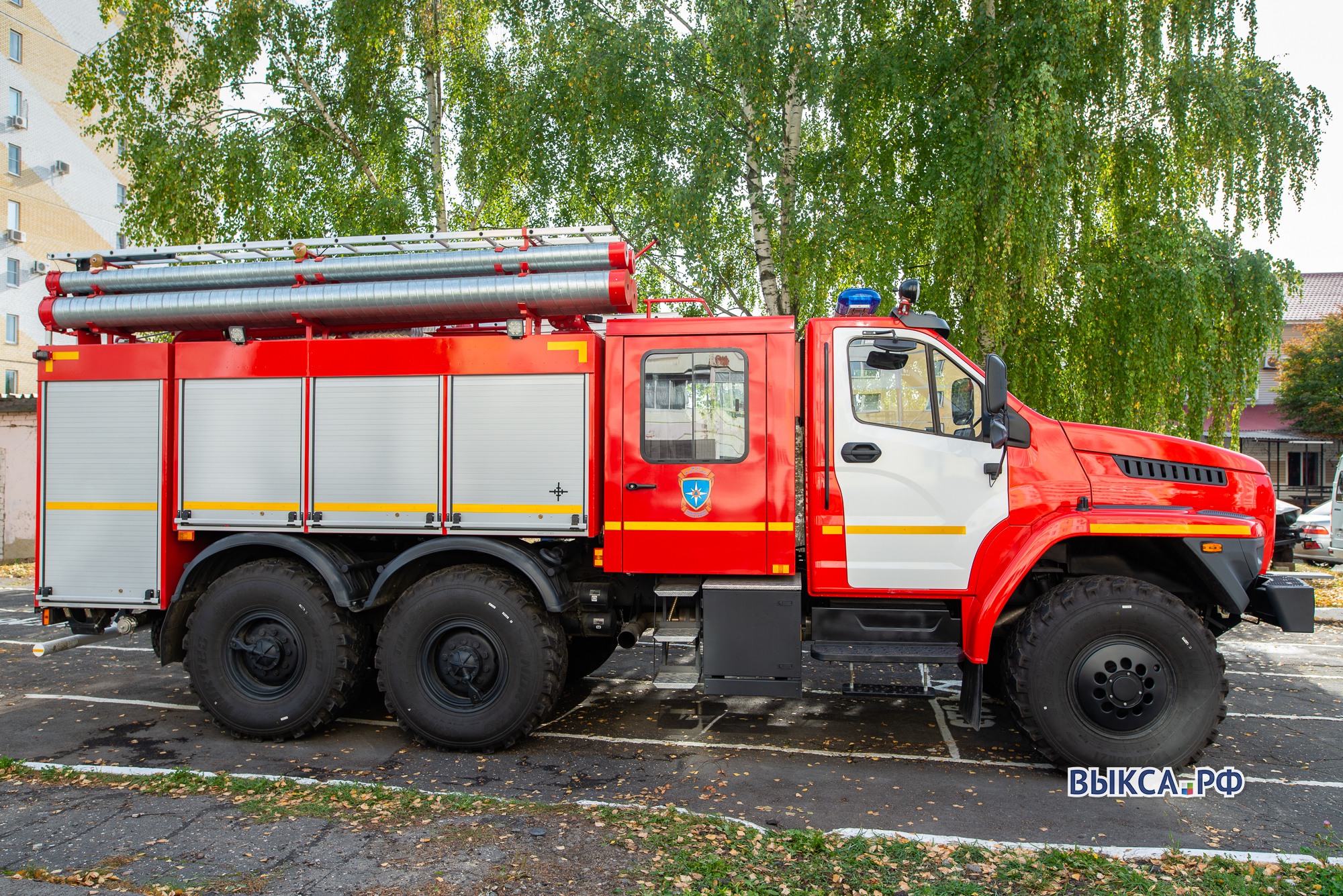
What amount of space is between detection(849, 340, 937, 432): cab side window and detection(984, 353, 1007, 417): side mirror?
38 centimetres

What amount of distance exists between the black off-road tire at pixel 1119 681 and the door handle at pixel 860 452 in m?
1.50

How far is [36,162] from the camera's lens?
31.5 metres

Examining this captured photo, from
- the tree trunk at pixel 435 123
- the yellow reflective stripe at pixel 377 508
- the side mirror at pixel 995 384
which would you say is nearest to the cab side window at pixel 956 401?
the side mirror at pixel 995 384

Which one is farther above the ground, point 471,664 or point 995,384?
point 995,384

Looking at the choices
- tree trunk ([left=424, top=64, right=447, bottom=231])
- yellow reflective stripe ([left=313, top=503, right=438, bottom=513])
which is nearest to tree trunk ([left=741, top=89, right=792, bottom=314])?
tree trunk ([left=424, top=64, right=447, bottom=231])

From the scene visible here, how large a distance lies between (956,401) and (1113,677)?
1988mm

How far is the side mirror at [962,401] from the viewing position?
218 inches

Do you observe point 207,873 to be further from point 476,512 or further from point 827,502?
point 827,502

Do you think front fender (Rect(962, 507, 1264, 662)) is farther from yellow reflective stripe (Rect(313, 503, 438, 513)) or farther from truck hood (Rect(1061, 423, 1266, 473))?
yellow reflective stripe (Rect(313, 503, 438, 513))

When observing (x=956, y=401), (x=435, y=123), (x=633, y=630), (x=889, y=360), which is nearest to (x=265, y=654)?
(x=633, y=630)

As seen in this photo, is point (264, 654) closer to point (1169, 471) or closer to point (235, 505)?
point (235, 505)

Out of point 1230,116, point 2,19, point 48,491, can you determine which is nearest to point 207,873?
point 48,491

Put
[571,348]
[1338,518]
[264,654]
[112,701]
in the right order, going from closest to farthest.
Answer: [571,348] < [264,654] < [112,701] < [1338,518]

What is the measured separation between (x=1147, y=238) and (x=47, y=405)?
39.9 ft
